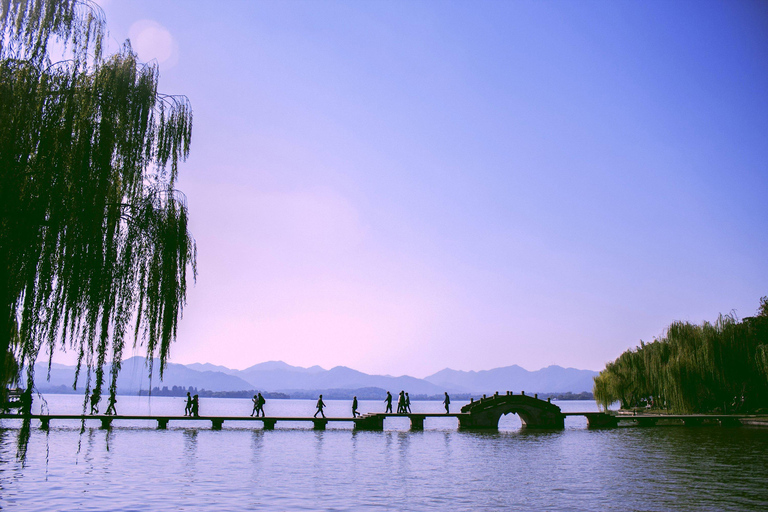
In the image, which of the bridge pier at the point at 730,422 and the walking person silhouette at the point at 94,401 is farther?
the bridge pier at the point at 730,422

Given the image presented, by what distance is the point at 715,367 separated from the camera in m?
51.3

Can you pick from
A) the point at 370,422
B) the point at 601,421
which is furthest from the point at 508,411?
the point at 370,422

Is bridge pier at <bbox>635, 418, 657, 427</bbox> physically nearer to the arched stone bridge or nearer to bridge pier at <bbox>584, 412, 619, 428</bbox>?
bridge pier at <bbox>584, 412, 619, 428</bbox>

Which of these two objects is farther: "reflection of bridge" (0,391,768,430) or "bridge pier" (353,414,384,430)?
"reflection of bridge" (0,391,768,430)

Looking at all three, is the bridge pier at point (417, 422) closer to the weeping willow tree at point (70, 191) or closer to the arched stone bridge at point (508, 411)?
the arched stone bridge at point (508, 411)

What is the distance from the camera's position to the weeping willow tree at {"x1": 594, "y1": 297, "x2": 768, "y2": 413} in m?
51.0

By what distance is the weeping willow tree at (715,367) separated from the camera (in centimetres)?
5103

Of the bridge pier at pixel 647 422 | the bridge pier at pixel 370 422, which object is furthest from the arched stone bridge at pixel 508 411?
the bridge pier at pixel 370 422

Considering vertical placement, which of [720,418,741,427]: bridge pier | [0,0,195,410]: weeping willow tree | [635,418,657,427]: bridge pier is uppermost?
[0,0,195,410]: weeping willow tree

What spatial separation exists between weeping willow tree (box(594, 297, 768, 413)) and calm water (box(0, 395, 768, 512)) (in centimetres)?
1099

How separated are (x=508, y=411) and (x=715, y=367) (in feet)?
63.0

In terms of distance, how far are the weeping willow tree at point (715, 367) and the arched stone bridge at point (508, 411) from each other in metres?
11.3

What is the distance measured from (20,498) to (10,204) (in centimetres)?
1322

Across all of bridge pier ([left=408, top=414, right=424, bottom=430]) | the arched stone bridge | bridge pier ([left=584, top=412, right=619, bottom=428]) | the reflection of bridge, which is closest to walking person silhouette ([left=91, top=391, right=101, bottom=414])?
the reflection of bridge
